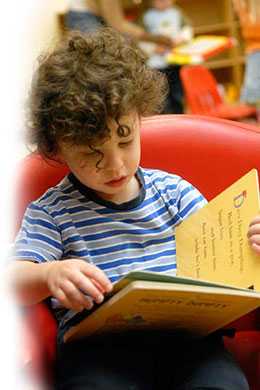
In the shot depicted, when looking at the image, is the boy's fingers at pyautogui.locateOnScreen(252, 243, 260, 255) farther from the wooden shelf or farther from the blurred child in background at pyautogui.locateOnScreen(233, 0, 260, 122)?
the wooden shelf

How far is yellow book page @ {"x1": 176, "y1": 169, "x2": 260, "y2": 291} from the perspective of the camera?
0.89m

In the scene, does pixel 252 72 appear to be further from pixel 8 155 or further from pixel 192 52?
pixel 8 155

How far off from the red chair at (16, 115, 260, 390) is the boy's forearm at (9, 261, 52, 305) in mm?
182

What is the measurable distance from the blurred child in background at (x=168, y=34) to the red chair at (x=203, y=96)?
166 millimetres

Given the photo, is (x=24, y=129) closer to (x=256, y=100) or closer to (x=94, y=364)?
(x=94, y=364)

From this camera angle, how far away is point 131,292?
30.0 inches

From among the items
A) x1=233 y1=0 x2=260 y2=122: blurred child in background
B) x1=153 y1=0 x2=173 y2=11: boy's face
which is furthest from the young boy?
x1=153 y1=0 x2=173 y2=11: boy's face

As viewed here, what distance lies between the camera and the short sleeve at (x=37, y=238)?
96 cm

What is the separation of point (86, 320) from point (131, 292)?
5.2 inches

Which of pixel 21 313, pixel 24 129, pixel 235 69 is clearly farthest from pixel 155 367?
pixel 235 69

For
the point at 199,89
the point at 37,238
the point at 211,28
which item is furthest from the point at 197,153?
the point at 211,28

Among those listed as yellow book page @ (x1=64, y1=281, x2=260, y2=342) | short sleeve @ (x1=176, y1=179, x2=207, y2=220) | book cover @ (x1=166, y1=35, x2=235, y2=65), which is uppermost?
book cover @ (x1=166, y1=35, x2=235, y2=65)

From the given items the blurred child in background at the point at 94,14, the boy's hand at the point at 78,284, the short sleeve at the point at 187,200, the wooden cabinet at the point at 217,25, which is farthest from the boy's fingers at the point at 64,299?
the wooden cabinet at the point at 217,25

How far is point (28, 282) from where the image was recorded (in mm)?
904
